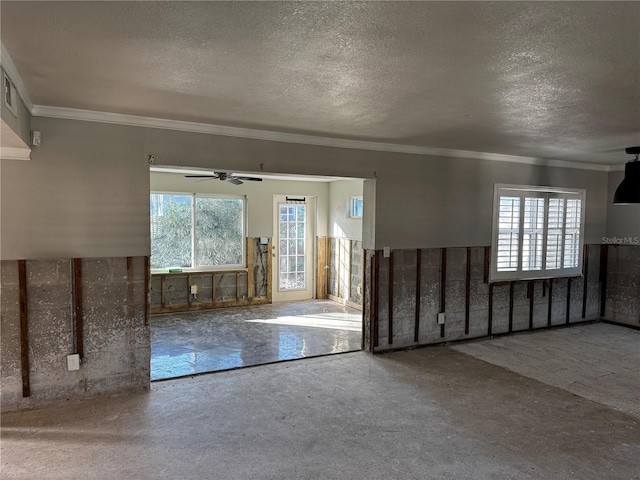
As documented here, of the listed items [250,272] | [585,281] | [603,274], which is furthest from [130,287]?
[603,274]

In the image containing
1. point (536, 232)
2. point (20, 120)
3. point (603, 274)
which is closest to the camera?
point (20, 120)

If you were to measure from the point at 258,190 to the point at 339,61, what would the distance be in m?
5.72

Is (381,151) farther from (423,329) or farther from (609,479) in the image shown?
(609,479)

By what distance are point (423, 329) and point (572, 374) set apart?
5.41 feet

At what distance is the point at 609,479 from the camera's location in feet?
8.53

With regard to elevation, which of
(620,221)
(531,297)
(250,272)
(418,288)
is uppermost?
(620,221)

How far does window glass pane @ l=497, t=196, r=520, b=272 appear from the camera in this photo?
578 cm

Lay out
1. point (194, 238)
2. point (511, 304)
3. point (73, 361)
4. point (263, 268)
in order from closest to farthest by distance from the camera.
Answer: point (73, 361)
point (511, 304)
point (194, 238)
point (263, 268)

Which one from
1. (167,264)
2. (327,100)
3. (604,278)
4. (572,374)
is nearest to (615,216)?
(604,278)

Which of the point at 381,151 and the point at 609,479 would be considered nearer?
the point at 609,479

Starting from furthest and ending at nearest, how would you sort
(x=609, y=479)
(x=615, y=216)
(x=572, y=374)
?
(x=615, y=216)
(x=572, y=374)
(x=609, y=479)

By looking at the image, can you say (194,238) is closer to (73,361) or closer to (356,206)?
(356,206)

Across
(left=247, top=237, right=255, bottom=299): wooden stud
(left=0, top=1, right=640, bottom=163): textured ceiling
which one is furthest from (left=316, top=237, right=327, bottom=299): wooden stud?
(left=0, top=1, right=640, bottom=163): textured ceiling

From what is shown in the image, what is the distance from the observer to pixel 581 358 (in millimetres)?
4996
